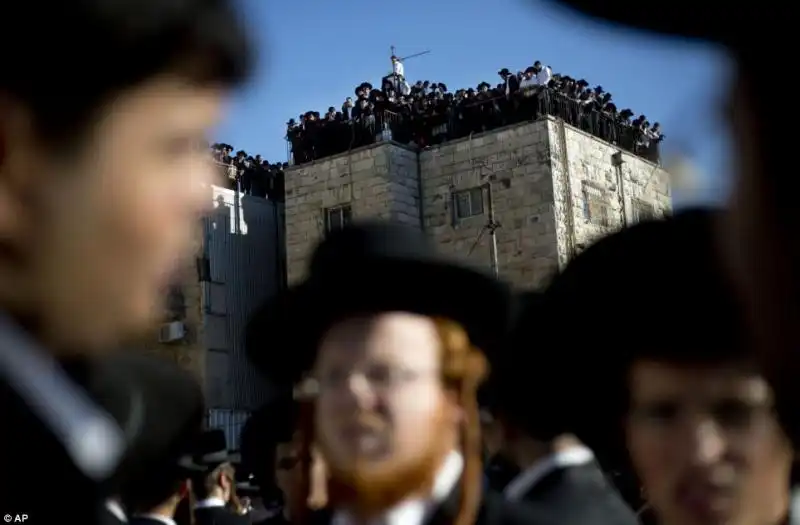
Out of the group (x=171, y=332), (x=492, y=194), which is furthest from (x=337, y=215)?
(x=171, y=332)

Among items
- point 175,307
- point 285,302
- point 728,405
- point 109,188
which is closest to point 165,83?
point 109,188

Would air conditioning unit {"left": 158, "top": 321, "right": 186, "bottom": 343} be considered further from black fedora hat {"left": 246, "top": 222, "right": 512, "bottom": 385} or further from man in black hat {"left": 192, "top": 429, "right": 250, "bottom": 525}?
black fedora hat {"left": 246, "top": 222, "right": 512, "bottom": 385}

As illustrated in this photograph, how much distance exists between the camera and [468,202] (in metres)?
21.9

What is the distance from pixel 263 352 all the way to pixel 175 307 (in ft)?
65.2

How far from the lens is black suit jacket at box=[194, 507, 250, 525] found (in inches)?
305

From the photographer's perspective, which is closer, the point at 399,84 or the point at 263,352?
the point at 263,352

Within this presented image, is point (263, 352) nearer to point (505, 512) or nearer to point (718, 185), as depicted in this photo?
point (505, 512)

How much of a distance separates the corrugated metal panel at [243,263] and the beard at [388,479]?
66.5 ft

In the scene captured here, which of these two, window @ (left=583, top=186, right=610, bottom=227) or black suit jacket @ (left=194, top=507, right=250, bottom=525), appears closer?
black suit jacket @ (left=194, top=507, right=250, bottom=525)

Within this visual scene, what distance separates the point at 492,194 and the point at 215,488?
13.9 m

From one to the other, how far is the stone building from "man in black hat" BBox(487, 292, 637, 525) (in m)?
17.2

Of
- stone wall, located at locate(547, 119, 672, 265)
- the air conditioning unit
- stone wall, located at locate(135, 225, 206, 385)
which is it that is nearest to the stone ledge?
stone wall, located at locate(547, 119, 672, 265)

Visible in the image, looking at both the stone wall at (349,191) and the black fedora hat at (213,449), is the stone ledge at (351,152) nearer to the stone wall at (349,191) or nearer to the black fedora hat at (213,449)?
the stone wall at (349,191)

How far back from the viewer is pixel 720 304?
2066mm
